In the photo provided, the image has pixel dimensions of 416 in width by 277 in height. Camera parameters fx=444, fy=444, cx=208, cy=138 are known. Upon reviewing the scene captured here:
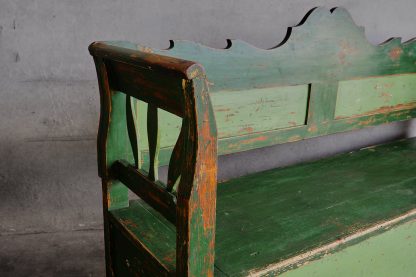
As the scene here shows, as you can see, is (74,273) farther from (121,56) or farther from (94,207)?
(121,56)

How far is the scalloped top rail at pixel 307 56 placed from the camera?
170 cm

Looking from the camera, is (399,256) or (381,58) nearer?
(399,256)

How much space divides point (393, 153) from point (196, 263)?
61.2 inches

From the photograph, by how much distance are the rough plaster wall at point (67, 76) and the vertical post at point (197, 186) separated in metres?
1.20

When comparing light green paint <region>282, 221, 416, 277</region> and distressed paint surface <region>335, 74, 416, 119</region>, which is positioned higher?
distressed paint surface <region>335, 74, 416, 119</region>

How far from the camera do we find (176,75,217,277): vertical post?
959mm

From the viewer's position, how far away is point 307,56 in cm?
193

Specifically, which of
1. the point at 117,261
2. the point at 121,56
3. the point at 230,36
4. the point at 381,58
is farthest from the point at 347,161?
the point at 121,56

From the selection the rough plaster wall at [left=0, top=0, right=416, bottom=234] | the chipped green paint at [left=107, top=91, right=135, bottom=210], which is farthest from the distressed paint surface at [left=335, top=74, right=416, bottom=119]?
the chipped green paint at [left=107, top=91, right=135, bottom=210]

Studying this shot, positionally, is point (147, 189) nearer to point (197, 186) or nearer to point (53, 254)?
point (197, 186)

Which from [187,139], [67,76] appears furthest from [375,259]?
[67,76]

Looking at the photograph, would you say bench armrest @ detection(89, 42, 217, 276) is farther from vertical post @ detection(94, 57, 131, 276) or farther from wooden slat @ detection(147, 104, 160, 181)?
vertical post @ detection(94, 57, 131, 276)

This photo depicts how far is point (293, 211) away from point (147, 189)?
1.97ft

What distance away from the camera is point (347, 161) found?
212 cm
